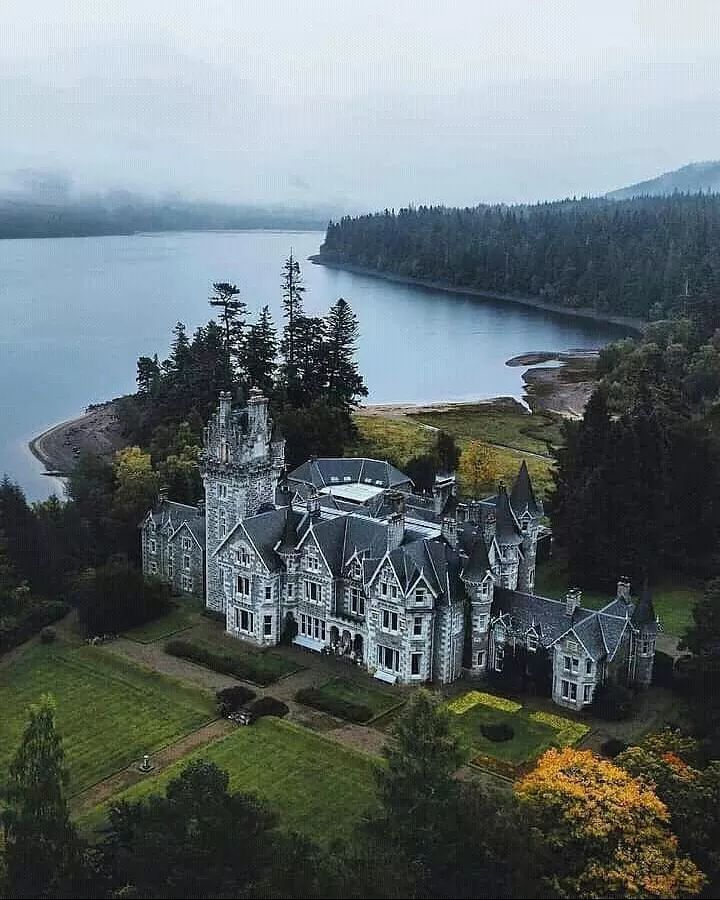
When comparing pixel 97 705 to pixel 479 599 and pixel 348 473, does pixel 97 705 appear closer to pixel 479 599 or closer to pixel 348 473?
pixel 479 599

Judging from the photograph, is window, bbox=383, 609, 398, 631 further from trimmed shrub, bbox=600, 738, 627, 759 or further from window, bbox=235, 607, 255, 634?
trimmed shrub, bbox=600, 738, 627, 759

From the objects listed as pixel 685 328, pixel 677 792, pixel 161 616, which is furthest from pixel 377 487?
pixel 685 328

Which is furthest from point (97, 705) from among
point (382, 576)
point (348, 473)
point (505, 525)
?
point (348, 473)

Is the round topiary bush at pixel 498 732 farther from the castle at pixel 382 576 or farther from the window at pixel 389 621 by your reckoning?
the window at pixel 389 621

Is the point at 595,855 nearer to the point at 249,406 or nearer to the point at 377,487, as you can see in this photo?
the point at 249,406

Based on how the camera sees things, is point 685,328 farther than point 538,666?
Yes

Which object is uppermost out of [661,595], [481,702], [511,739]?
[511,739]
